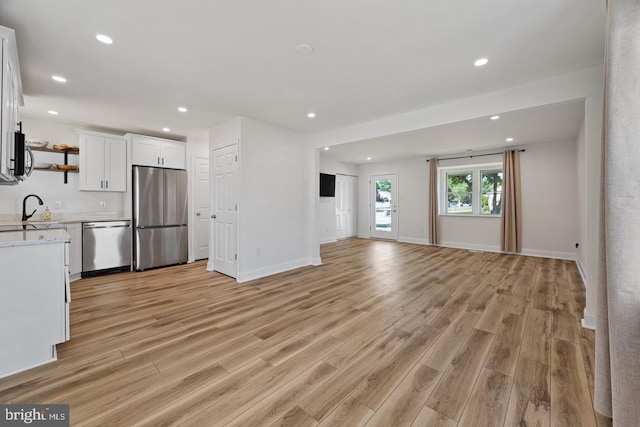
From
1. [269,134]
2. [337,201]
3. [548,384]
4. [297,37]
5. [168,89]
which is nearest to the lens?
[548,384]

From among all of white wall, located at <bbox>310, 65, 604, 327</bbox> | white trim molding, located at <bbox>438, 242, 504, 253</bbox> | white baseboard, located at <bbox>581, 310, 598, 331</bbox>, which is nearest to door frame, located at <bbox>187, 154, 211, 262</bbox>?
white wall, located at <bbox>310, 65, 604, 327</bbox>

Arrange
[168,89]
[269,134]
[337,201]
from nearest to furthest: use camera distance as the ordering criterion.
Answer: [168,89]
[269,134]
[337,201]

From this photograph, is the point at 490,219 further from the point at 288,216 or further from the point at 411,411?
the point at 411,411

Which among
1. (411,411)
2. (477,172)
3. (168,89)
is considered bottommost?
(411,411)

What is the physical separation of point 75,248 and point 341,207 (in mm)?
6413

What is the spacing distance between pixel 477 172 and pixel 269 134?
17.9ft

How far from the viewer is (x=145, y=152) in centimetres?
477

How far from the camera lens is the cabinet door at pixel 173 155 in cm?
498

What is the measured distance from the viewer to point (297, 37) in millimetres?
2117

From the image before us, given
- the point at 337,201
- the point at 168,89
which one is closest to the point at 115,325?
the point at 168,89

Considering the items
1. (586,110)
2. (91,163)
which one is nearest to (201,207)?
(91,163)

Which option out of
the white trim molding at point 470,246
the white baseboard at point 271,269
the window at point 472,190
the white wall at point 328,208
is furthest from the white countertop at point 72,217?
the window at point 472,190

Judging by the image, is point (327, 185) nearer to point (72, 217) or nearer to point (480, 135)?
point (480, 135)

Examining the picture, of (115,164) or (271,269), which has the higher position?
(115,164)
